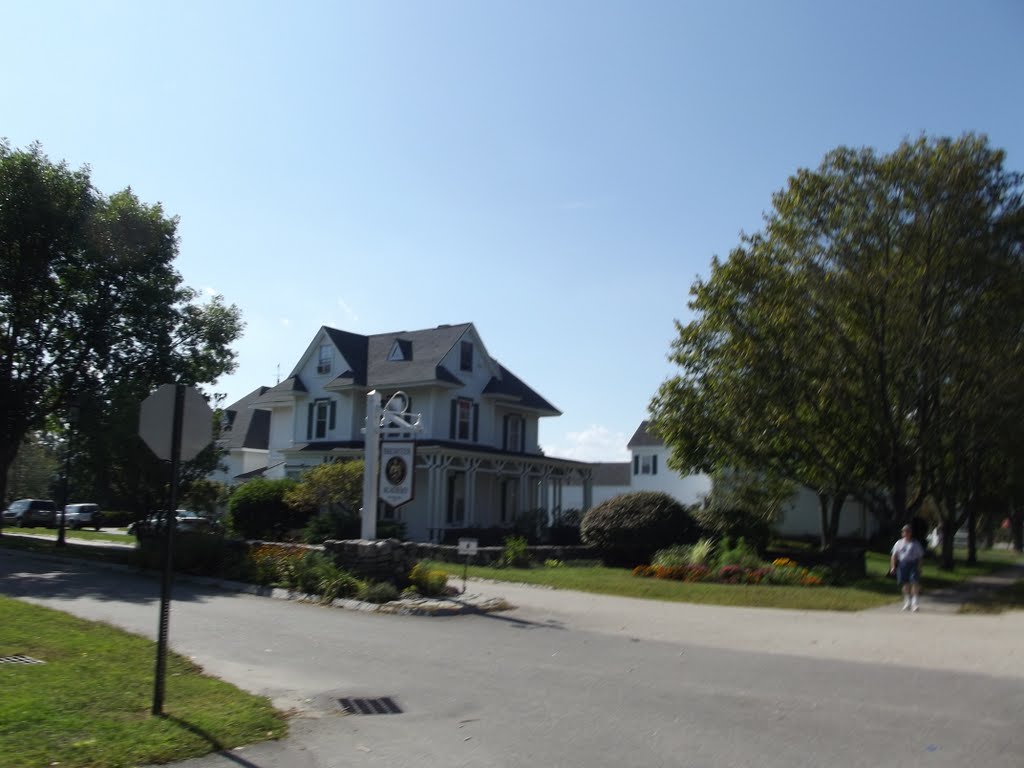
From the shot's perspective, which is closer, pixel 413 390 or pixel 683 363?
pixel 683 363

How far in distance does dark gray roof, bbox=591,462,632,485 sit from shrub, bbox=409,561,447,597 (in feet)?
149

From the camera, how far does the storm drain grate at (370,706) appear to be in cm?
813

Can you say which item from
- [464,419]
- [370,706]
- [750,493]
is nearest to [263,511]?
[464,419]

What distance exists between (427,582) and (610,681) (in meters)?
7.73

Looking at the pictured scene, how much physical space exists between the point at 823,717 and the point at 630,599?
10.7 m

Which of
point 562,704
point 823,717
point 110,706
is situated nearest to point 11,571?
point 110,706

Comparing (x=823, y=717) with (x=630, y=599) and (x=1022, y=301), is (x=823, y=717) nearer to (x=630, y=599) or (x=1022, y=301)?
(x=630, y=599)

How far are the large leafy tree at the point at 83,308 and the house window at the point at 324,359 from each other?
778 cm

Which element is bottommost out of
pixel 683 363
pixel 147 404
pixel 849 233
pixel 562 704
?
pixel 562 704

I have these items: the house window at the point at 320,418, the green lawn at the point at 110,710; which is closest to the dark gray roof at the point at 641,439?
the house window at the point at 320,418

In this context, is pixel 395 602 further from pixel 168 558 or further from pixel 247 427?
pixel 247 427

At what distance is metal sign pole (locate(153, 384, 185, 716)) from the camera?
7.28m

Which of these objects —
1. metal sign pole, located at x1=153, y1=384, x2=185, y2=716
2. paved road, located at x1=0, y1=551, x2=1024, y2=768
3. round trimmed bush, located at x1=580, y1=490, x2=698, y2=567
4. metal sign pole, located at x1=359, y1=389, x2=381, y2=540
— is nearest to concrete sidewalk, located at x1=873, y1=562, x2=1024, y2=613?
paved road, located at x1=0, y1=551, x2=1024, y2=768

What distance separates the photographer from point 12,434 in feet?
103
